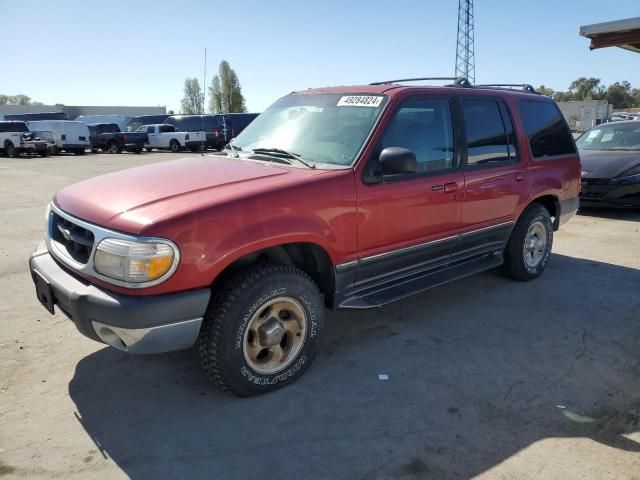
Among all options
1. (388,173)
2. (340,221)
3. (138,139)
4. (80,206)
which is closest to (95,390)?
(80,206)

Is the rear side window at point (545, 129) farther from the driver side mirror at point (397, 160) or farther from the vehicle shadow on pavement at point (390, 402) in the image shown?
the driver side mirror at point (397, 160)

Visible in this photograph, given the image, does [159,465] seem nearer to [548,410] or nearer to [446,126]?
[548,410]

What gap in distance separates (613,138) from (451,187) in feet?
24.1

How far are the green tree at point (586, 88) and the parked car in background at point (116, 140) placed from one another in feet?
295

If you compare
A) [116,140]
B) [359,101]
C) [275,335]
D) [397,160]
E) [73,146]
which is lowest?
[275,335]

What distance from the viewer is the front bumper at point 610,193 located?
835 cm

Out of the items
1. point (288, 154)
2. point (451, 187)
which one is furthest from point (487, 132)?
point (288, 154)

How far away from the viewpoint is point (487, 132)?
4.65 m

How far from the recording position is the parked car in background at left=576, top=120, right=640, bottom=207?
330 inches

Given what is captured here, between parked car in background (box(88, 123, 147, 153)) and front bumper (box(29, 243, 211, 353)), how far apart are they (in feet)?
92.0

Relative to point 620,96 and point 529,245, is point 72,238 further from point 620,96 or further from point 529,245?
point 620,96

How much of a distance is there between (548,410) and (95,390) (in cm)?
287

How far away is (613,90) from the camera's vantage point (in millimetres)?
92250

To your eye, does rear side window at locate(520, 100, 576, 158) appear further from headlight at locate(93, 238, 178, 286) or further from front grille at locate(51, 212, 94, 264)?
front grille at locate(51, 212, 94, 264)
